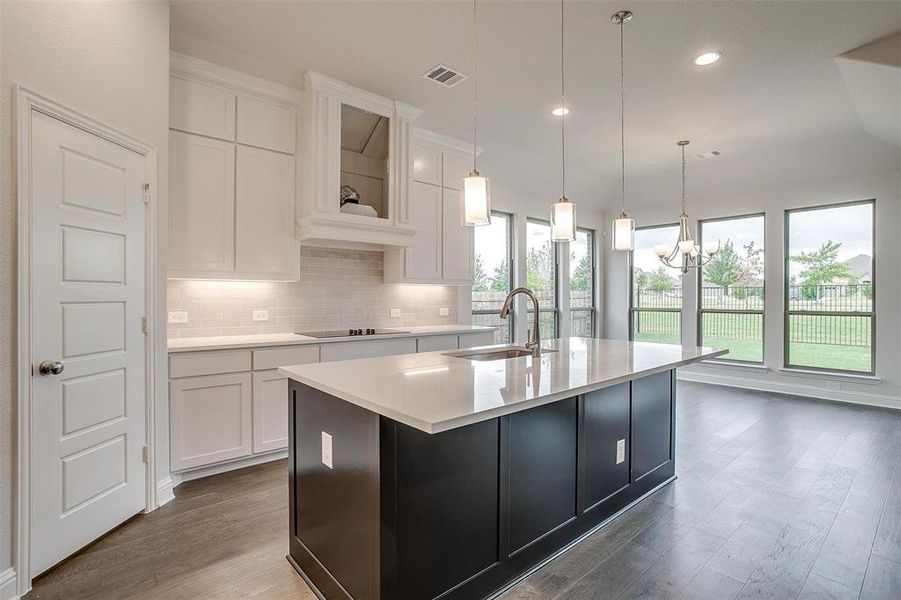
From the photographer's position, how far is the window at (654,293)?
22.5 ft

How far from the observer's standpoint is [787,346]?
19.0 feet

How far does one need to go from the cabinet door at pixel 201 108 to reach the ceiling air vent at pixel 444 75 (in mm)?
1520

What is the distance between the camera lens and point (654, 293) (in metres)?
7.11

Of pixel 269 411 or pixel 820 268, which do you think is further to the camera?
pixel 820 268

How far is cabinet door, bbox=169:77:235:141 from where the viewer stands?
3.09 m

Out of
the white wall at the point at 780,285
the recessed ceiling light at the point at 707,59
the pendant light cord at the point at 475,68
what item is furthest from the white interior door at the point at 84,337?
the white wall at the point at 780,285

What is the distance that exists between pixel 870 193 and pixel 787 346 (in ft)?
6.63

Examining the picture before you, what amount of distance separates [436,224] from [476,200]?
2.37 m

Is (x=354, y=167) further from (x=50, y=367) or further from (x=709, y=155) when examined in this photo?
(x=709, y=155)

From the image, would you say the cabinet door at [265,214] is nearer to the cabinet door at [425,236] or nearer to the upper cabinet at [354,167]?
the upper cabinet at [354,167]

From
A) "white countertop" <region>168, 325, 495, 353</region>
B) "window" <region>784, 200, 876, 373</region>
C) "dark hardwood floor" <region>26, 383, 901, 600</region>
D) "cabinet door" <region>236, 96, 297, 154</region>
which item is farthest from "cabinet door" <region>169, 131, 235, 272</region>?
"window" <region>784, 200, 876, 373</region>

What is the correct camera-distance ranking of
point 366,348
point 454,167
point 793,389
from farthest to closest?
1. point 793,389
2. point 454,167
3. point 366,348

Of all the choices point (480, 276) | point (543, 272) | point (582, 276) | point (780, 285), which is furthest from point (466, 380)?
point (582, 276)

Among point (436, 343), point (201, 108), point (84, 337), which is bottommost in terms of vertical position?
point (436, 343)
